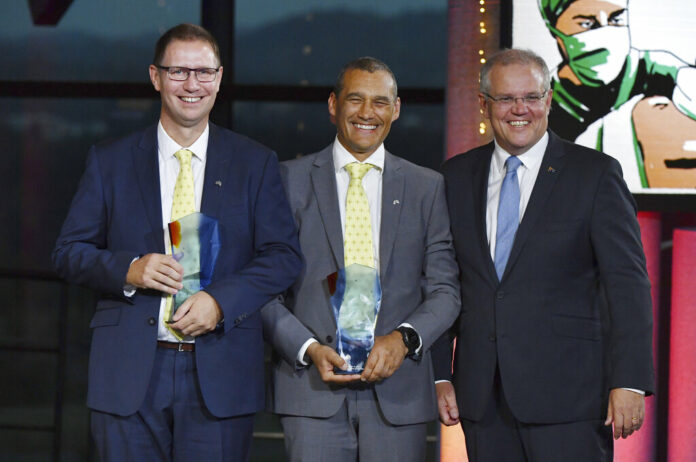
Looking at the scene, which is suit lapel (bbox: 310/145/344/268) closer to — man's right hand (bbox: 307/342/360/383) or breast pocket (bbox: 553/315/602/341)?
man's right hand (bbox: 307/342/360/383)

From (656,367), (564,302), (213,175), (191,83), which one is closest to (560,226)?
(564,302)

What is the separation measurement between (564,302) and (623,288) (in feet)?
0.54

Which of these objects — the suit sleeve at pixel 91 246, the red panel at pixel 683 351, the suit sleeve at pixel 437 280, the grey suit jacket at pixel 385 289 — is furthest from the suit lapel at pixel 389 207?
the red panel at pixel 683 351

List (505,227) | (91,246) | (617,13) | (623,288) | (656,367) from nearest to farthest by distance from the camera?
1. (91,246)
2. (623,288)
3. (505,227)
4. (617,13)
5. (656,367)

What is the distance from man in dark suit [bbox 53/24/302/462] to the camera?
240 cm

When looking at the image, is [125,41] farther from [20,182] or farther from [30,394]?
[20,182]

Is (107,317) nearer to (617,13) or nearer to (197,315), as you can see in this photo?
(197,315)

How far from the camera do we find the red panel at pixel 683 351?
3.70 meters

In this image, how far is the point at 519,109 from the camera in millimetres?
2695

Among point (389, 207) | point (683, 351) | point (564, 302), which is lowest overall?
point (683, 351)

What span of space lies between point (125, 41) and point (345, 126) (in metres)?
5.26

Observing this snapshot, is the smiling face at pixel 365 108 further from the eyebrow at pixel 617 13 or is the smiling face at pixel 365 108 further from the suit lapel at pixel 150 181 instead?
the eyebrow at pixel 617 13

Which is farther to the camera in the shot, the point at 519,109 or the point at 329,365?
the point at 519,109

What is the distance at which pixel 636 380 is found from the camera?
2514 millimetres
